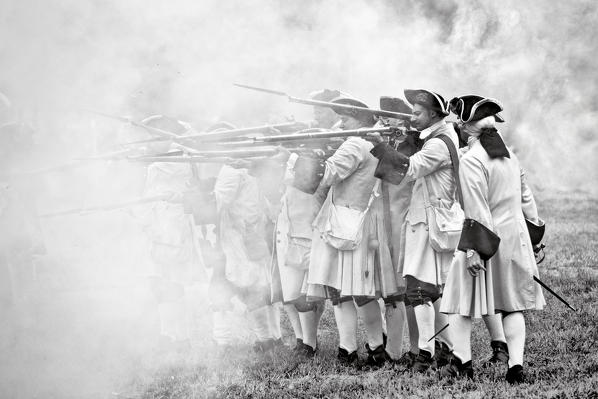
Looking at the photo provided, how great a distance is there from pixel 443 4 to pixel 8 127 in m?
13.9

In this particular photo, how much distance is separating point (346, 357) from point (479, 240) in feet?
6.52

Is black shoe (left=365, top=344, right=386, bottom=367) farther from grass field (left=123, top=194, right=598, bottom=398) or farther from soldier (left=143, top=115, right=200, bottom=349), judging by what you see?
soldier (left=143, top=115, right=200, bottom=349)

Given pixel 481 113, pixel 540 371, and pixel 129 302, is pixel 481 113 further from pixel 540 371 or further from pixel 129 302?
pixel 129 302

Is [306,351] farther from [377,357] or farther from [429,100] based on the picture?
[429,100]

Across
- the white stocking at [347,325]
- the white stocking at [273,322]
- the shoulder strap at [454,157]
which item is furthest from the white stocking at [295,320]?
the shoulder strap at [454,157]

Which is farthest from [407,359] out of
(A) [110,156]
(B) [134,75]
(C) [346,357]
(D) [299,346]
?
(B) [134,75]

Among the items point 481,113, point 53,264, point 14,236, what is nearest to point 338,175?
point 481,113

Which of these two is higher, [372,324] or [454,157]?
[454,157]

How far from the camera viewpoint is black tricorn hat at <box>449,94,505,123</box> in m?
5.72

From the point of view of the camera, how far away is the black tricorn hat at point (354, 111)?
6613 millimetres

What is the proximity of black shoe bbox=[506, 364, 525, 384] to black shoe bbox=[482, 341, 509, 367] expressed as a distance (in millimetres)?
643

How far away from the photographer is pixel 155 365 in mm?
7195

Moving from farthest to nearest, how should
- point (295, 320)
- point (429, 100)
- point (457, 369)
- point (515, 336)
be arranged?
point (295, 320) < point (429, 100) < point (457, 369) < point (515, 336)

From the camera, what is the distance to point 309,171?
6430 millimetres
